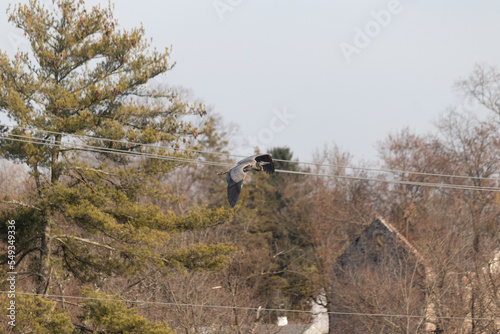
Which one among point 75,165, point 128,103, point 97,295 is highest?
point 128,103

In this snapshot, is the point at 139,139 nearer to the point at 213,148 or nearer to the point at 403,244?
the point at 403,244

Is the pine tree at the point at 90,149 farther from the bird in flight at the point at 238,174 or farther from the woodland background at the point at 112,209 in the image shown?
the bird in flight at the point at 238,174

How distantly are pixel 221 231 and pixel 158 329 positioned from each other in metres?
19.2

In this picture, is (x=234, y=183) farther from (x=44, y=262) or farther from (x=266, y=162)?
(x=44, y=262)

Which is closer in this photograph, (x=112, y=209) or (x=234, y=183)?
(x=234, y=183)

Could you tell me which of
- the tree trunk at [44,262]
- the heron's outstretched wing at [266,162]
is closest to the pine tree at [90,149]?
the tree trunk at [44,262]

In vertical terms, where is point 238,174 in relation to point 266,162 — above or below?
below

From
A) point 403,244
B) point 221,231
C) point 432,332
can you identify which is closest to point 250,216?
point 221,231

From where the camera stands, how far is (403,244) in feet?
101

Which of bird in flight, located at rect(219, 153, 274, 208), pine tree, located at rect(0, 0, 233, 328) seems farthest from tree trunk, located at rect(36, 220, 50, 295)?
bird in flight, located at rect(219, 153, 274, 208)

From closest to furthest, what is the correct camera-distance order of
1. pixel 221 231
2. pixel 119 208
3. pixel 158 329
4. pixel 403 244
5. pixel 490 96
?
1. pixel 158 329
2. pixel 119 208
3. pixel 403 244
4. pixel 221 231
5. pixel 490 96

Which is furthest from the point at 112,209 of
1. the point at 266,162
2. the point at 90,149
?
the point at 266,162

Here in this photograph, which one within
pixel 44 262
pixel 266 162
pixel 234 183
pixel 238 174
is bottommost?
pixel 44 262

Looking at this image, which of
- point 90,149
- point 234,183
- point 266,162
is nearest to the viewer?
point 234,183
